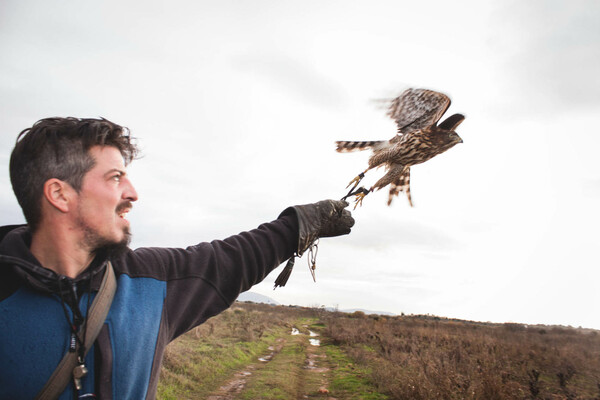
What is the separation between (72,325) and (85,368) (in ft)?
0.58

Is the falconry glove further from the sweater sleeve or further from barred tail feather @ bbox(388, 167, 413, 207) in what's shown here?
barred tail feather @ bbox(388, 167, 413, 207)

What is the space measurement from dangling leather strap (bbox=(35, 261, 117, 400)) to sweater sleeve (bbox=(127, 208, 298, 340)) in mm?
207

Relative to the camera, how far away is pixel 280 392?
322 inches

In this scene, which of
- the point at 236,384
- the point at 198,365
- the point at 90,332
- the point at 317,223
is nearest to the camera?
the point at 90,332

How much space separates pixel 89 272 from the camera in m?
1.57

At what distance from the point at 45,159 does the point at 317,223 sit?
4.82ft

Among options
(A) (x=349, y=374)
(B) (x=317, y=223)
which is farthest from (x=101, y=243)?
(A) (x=349, y=374)

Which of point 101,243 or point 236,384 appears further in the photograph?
point 236,384

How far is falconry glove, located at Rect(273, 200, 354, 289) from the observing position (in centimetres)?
220

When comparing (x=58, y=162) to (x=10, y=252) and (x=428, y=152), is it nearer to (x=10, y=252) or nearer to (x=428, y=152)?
(x=10, y=252)

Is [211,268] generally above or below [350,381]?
above

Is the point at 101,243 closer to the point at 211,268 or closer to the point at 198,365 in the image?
the point at 211,268

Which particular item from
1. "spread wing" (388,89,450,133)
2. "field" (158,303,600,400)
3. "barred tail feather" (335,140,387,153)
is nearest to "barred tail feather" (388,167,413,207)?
"barred tail feather" (335,140,387,153)

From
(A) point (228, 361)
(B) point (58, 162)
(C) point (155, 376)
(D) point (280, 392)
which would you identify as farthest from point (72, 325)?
(A) point (228, 361)
